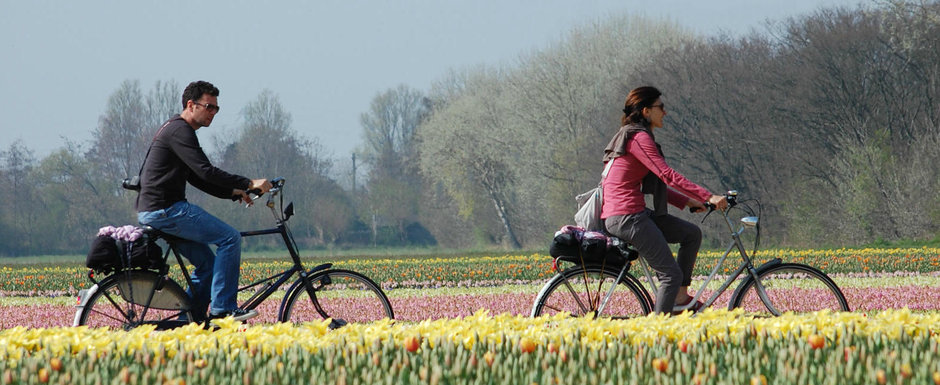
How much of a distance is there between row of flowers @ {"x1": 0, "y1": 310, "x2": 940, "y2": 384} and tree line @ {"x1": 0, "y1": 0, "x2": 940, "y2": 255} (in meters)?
22.5

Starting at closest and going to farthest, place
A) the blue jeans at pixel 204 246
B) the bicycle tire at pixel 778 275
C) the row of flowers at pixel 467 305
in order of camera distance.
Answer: the blue jeans at pixel 204 246 → the bicycle tire at pixel 778 275 → the row of flowers at pixel 467 305

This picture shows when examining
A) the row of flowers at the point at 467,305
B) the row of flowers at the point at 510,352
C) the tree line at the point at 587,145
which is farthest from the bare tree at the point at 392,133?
the row of flowers at the point at 510,352

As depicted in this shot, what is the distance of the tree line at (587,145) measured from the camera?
1112 inches

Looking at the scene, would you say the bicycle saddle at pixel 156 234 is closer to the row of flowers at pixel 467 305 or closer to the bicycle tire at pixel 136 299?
the bicycle tire at pixel 136 299

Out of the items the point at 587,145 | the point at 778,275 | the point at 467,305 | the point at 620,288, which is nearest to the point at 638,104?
the point at 620,288

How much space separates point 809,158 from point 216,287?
1008 inches

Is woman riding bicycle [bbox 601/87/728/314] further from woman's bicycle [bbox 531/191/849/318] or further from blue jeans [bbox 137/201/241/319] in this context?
blue jeans [bbox 137/201/241/319]

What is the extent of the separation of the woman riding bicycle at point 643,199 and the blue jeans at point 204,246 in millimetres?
2217

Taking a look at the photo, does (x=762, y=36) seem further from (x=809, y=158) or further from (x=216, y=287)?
(x=216, y=287)

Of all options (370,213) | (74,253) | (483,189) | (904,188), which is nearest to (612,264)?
(904,188)

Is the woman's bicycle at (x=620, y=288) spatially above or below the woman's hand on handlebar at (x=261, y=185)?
below

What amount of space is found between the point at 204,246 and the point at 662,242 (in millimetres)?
2725

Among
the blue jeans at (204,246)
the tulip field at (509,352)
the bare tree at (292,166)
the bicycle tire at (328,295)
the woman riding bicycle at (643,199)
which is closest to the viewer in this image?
the tulip field at (509,352)

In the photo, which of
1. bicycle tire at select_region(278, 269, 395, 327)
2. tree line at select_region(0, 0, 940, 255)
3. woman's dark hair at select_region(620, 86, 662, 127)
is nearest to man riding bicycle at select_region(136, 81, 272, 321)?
bicycle tire at select_region(278, 269, 395, 327)
